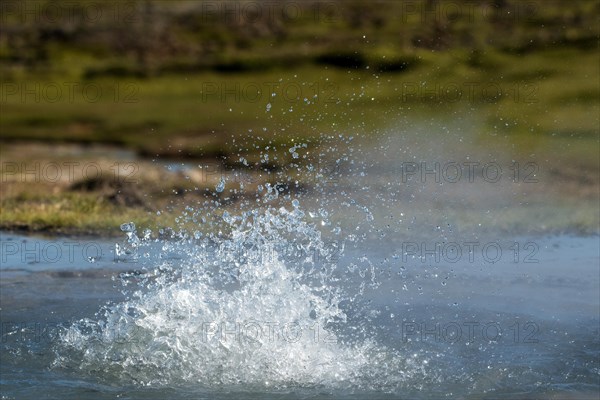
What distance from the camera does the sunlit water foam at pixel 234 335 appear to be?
6742 millimetres

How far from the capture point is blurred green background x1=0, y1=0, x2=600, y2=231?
16.1 m

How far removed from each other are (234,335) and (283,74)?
12058 mm

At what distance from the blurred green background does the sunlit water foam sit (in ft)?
14.1

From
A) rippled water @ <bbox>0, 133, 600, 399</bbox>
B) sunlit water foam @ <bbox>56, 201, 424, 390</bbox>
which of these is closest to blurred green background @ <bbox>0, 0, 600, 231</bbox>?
rippled water @ <bbox>0, 133, 600, 399</bbox>

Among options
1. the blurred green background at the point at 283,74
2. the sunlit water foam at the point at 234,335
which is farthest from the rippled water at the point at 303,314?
the blurred green background at the point at 283,74

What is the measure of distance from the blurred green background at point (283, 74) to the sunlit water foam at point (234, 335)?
4.31 m

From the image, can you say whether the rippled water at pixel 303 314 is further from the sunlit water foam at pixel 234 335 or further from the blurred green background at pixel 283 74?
the blurred green background at pixel 283 74

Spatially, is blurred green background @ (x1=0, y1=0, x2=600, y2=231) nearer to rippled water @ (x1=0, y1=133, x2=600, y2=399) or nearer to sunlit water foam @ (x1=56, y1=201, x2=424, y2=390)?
rippled water @ (x1=0, y1=133, x2=600, y2=399)

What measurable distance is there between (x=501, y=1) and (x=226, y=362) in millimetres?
18070

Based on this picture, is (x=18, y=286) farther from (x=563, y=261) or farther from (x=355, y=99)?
(x=355, y=99)

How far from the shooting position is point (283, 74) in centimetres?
1892

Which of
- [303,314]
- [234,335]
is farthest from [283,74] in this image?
[234,335]

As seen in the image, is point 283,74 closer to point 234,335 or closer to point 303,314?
point 303,314

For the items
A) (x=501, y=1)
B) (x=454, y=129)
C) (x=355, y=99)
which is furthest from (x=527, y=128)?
(x=501, y=1)
